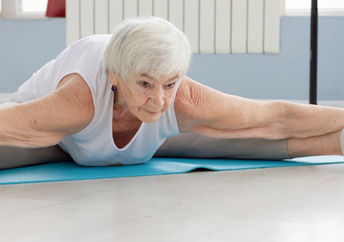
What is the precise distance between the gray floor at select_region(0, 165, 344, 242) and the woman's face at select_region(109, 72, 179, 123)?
0.21 meters

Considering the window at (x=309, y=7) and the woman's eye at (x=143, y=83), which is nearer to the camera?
the woman's eye at (x=143, y=83)

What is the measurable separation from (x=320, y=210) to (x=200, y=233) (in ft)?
1.19

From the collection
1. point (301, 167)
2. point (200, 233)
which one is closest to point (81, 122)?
point (200, 233)

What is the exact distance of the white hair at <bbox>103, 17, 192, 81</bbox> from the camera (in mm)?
1543

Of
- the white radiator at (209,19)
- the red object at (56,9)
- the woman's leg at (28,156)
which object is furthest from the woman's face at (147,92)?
the red object at (56,9)

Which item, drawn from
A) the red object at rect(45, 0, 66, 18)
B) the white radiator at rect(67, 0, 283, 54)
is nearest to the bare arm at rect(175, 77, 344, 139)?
the white radiator at rect(67, 0, 283, 54)

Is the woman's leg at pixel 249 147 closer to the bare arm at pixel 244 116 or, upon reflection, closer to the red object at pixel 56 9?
the bare arm at pixel 244 116

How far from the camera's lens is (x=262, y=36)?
445cm

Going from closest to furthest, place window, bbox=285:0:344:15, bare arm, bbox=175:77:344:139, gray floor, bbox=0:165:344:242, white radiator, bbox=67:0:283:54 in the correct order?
gray floor, bbox=0:165:344:242, bare arm, bbox=175:77:344:139, white radiator, bbox=67:0:283:54, window, bbox=285:0:344:15

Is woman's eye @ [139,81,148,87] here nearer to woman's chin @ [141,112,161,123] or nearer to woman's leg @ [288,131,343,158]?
woman's chin @ [141,112,161,123]

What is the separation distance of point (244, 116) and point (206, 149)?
1.07ft

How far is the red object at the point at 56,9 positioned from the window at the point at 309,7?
68.6 inches

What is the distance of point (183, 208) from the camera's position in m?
1.46

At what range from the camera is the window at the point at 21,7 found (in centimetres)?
527
